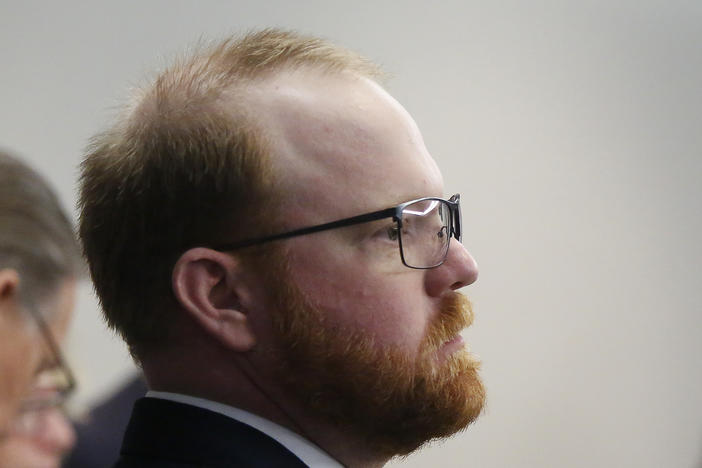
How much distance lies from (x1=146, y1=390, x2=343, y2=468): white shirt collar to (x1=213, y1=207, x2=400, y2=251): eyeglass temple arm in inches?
6.4

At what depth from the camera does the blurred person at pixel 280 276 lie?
86 centimetres

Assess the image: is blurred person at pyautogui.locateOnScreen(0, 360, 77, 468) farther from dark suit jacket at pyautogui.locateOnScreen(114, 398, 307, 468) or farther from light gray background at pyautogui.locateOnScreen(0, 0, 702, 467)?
light gray background at pyautogui.locateOnScreen(0, 0, 702, 467)

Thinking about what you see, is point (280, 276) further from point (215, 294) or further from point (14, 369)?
point (14, 369)

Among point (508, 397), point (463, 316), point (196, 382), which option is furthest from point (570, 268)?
point (196, 382)

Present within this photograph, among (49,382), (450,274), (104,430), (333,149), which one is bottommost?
(104,430)

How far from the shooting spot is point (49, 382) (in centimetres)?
112

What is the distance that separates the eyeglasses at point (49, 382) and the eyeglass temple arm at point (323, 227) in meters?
0.37

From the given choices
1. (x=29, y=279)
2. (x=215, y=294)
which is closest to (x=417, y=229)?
(x=215, y=294)

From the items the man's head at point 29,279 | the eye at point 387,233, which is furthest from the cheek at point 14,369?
the eye at point 387,233

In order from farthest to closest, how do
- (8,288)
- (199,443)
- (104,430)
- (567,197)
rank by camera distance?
1. (567,197)
2. (104,430)
3. (8,288)
4. (199,443)

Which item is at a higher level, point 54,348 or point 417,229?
point 417,229

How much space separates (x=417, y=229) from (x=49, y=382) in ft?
1.84

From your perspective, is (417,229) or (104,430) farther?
(104,430)

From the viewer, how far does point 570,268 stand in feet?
7.07
